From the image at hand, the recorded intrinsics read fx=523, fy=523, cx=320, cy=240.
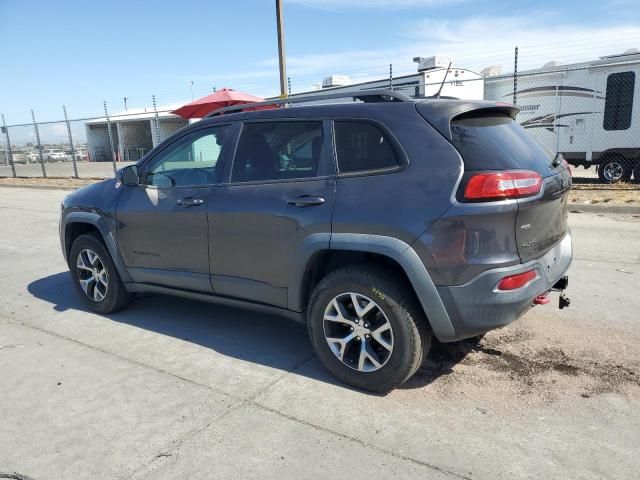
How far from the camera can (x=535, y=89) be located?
14.5 metres

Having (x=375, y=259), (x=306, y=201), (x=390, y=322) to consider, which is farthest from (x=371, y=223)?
(x=390, y=322)

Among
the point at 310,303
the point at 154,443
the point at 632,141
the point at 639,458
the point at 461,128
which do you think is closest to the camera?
the point at 639,458

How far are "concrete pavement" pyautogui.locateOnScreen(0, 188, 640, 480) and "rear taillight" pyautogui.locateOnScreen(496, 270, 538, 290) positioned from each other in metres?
0.74

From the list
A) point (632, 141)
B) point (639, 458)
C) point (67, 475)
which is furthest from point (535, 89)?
point (67, 475)

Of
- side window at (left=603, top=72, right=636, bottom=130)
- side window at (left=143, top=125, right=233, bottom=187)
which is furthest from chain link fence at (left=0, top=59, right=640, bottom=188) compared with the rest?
side window at (left=143, top=125, right=233, bottom=187)

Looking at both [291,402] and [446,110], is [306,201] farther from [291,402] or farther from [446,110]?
[291,402]

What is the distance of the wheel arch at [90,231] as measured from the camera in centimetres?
469

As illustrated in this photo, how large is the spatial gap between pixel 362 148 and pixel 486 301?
1.20 meters

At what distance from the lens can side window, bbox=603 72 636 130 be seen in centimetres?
1315

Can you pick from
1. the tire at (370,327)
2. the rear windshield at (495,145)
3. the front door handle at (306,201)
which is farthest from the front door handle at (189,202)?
the rear windshield at (495,145)

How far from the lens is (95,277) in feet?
16.2

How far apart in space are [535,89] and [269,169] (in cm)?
1297

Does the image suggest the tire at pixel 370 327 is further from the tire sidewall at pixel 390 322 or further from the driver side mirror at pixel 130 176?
the driver side mirror at pixel 130 176

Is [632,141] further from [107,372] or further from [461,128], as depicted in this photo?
[107,372]
